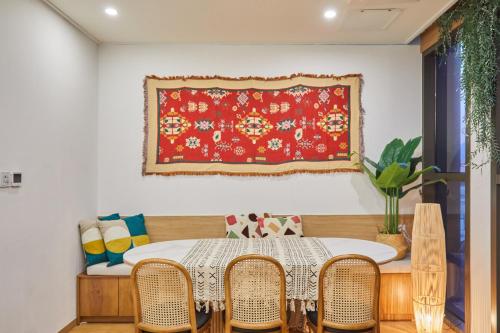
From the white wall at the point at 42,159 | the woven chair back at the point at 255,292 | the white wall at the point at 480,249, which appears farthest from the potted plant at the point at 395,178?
the white wall at the point at 42,159

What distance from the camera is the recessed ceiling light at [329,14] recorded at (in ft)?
10.8

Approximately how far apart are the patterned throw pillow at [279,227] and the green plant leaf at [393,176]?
89 centimetres

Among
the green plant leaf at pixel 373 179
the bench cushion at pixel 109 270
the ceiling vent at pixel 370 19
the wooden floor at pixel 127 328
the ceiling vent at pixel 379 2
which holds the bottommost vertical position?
the wooden floor at pixel 127 328

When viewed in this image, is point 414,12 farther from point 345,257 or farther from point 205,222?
point 205,222

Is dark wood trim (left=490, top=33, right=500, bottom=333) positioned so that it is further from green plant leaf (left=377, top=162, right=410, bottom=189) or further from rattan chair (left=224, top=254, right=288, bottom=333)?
rattan chair (left=224, top=254, right=288, bottom=333)

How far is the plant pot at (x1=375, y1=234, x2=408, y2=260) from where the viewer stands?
3.74m

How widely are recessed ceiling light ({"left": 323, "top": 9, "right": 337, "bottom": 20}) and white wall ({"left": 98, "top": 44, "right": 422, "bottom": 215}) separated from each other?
747 mm

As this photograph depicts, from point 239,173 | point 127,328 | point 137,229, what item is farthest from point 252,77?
point 127,328

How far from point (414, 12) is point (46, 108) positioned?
3.06 meters

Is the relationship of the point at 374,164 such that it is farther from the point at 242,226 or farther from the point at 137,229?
the point at 137,229

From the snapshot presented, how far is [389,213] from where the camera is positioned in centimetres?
400

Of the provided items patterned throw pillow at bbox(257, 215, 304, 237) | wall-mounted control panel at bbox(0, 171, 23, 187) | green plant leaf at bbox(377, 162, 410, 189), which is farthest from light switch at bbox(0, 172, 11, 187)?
green plant leaf at bbox(377, 162, 410, 189)

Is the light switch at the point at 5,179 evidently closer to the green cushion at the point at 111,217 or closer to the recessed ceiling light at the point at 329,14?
the green cushion at the point at 111,217

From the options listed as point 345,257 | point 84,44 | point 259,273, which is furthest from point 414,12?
point 84,44
